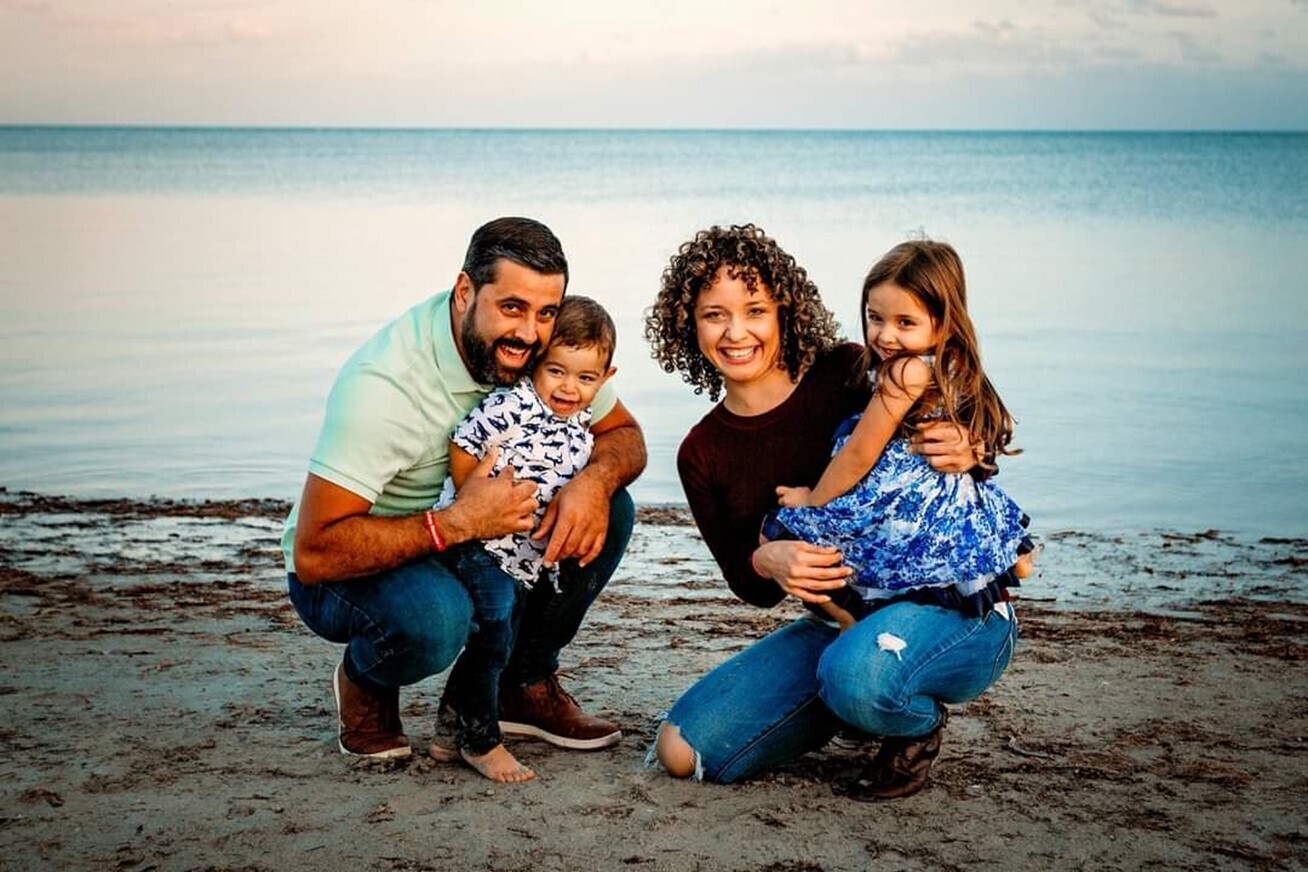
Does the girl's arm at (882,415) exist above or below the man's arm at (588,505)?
above

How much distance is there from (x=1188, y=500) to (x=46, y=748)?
20.9 feet

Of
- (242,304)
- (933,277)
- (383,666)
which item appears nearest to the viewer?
(933,277)

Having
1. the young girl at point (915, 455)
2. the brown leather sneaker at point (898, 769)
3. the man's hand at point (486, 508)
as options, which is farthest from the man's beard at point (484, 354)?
the brown leather sneaker at point (898, 769)

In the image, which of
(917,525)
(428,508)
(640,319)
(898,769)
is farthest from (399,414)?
(640,319)

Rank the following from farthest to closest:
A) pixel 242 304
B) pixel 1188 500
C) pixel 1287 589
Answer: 1. pixel 242 304
2. pixel 1188 500
3. pixel 1287 589

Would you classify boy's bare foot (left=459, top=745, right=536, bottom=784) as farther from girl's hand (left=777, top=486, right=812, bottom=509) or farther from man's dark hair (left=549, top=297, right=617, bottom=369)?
man's dark hair (left=549, top=297, right=617, bottom=369)

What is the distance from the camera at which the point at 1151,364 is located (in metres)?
12.9

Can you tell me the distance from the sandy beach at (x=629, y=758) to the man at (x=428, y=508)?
0.21 m

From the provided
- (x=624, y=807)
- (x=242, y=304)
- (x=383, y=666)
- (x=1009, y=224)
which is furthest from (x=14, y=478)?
(x=1009, y=224)

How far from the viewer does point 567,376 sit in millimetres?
4242

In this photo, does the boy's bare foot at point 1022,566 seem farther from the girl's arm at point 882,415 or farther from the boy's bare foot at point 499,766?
the boy's bare foot at point 499,766

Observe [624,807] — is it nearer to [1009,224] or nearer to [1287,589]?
[1287,589]

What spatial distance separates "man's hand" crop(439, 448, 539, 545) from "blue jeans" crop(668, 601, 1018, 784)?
73cm

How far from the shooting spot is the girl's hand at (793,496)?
13.3 feet
